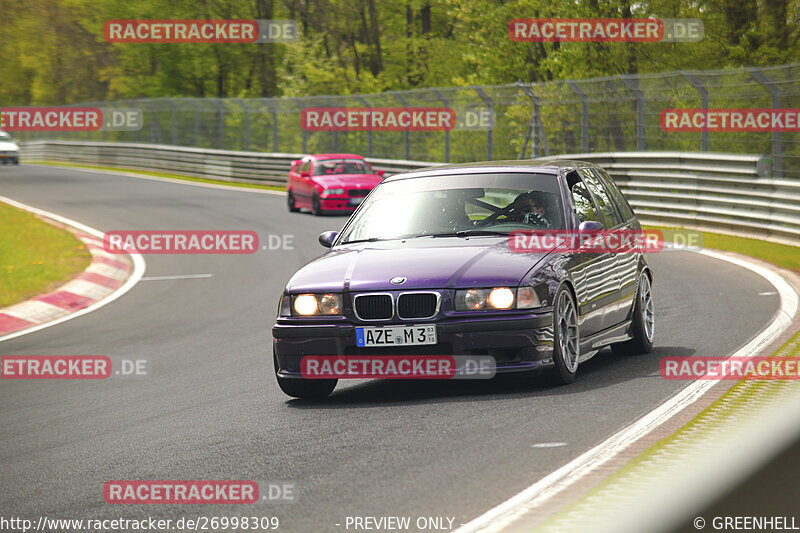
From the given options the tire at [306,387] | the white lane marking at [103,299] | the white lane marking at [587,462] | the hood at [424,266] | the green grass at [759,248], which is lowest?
the white lane marking at [103,299]

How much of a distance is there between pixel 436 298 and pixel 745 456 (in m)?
5.11

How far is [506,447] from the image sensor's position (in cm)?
588

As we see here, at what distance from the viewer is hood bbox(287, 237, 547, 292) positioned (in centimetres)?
725

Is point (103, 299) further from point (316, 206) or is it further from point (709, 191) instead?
point (316, 206)

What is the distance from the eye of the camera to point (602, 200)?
929 centimetres

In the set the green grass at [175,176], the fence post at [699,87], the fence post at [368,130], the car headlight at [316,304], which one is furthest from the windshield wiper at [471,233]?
the green grass at [175,176]

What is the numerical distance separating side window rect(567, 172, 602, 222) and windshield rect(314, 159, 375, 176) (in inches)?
798

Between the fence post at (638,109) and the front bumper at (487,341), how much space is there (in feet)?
54.0

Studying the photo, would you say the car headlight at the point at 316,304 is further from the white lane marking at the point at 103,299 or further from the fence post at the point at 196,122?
the fence post at the point at 196,122

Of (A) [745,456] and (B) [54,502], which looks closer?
(A) [745,456]

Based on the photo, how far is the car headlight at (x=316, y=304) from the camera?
7.40 metres

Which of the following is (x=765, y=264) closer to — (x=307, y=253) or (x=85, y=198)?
(x=307, y=253)

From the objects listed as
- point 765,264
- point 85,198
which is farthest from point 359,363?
point 85,198

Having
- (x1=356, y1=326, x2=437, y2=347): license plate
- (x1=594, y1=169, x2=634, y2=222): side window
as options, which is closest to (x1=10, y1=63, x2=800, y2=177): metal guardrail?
(x1=594, y1=169, x2=634, y2=222): side window
